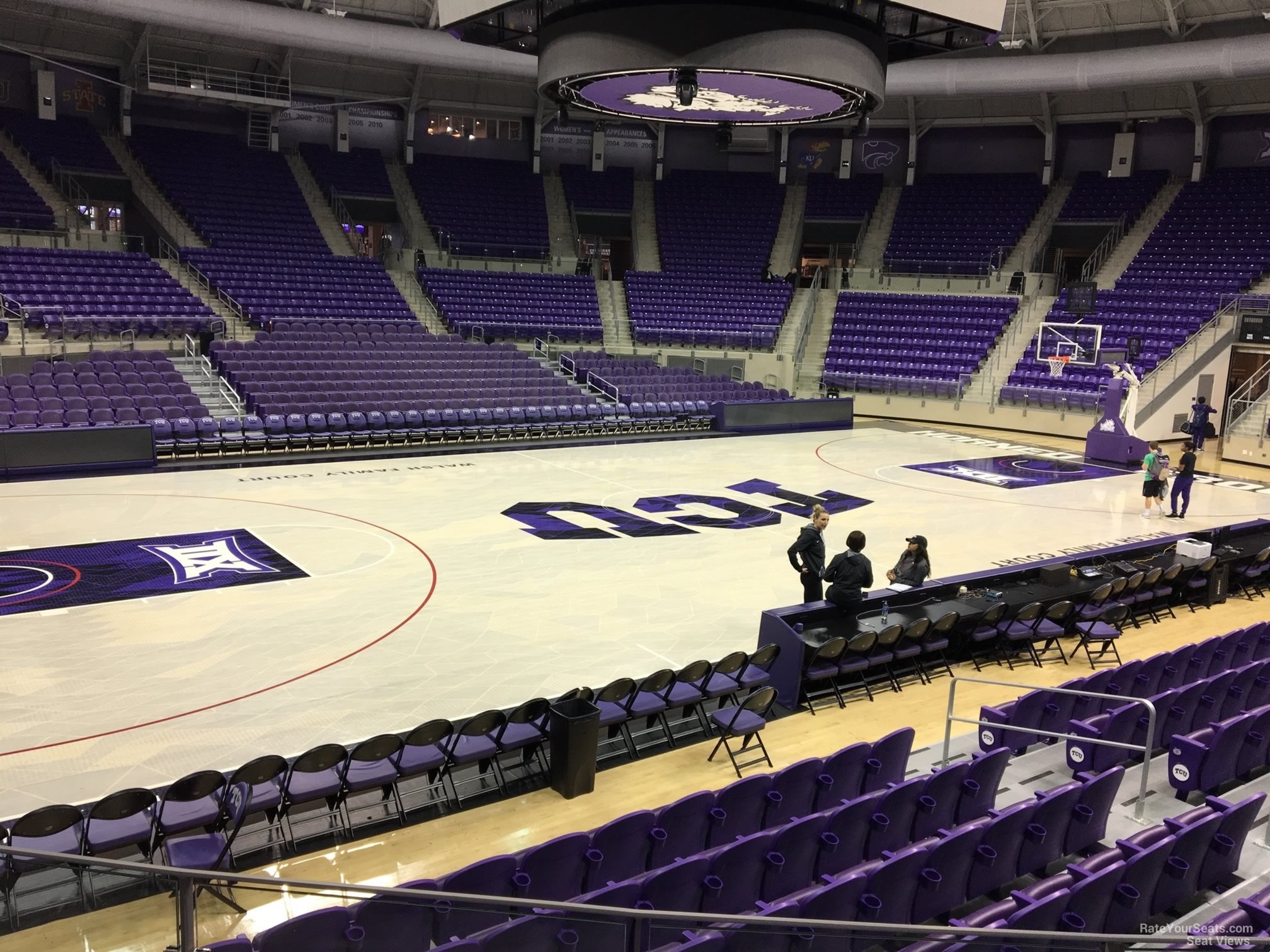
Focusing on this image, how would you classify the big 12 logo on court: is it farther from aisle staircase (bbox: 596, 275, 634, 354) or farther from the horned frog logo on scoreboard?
aisle staircase (bbox: 596, 275, 634, 354)

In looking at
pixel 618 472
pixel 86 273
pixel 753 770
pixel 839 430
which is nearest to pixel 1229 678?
pixel 753 770

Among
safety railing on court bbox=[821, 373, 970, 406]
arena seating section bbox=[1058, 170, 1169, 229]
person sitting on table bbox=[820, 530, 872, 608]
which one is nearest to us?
person sitting on table bbox=[820, 530, 872, 608]

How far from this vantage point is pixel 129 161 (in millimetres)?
31703

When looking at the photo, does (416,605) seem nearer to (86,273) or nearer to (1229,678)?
(1229,678)

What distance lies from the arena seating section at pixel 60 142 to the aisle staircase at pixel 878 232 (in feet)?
83.5

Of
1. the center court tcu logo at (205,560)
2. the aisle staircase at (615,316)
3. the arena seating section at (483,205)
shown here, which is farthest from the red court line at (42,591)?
the arena seating section at (483,205)

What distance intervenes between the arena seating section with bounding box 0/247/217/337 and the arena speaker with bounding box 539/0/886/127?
1776 cm

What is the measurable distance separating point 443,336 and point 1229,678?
22.5 meters

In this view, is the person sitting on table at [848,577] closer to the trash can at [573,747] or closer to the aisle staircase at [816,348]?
the trash can at [573,747]

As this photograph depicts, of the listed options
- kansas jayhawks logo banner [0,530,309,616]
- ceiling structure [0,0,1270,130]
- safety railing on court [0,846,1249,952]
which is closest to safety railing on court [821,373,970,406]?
ceiling structure [0,0,1270,130]

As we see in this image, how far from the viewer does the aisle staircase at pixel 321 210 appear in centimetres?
3356

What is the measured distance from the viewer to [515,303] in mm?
32500

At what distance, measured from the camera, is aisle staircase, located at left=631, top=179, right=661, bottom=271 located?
38.7 metres

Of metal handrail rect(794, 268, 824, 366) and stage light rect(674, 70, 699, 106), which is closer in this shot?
stage light rect(674, 70, 699, 106)
